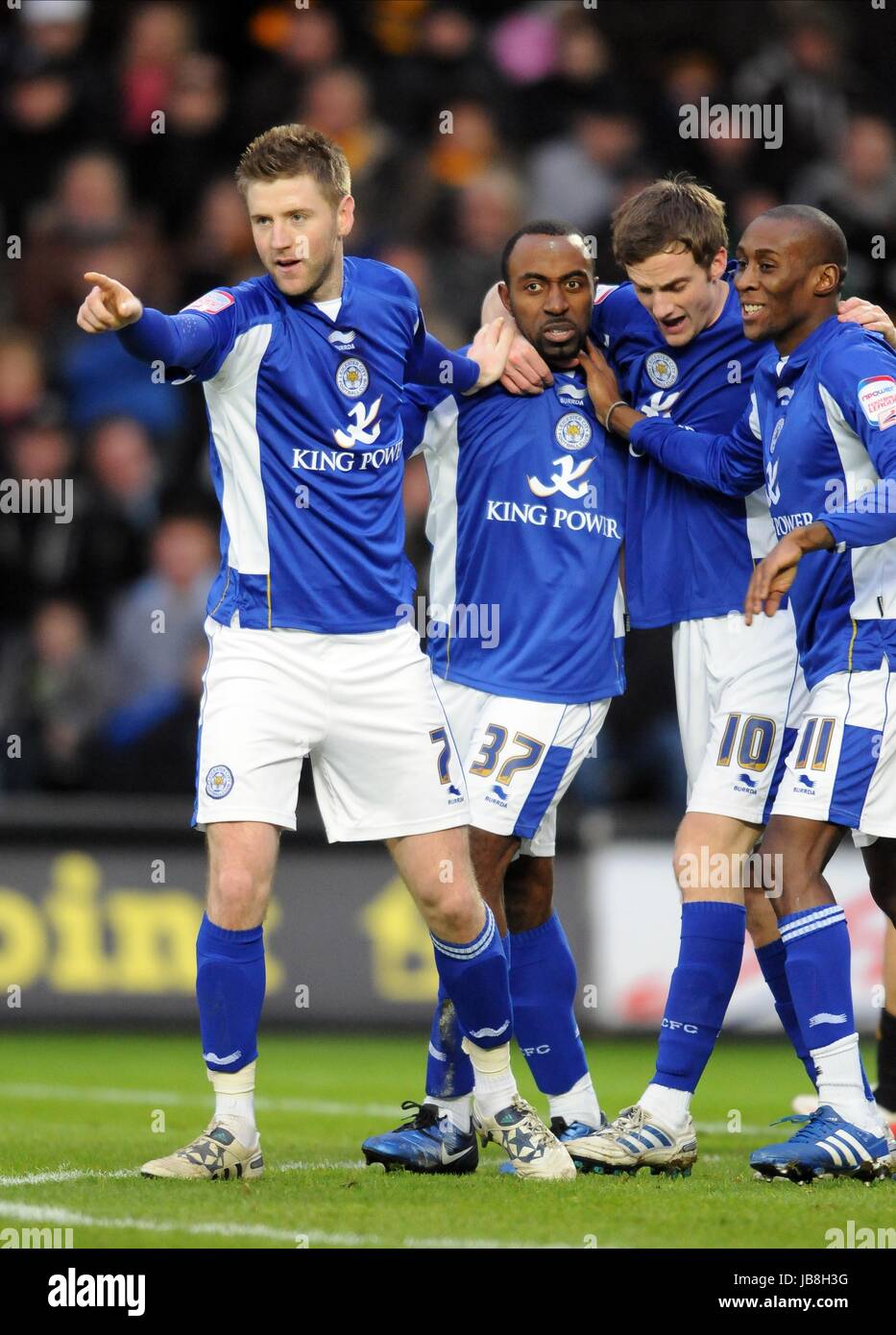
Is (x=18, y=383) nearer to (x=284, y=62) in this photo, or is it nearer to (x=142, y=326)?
(x=284, y=62)

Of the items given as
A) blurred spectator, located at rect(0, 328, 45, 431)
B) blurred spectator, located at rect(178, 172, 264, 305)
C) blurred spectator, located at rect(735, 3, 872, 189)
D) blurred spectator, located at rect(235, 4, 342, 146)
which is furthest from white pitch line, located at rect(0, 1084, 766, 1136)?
blurred spectator, located at rect(735, 3, 872, 189)

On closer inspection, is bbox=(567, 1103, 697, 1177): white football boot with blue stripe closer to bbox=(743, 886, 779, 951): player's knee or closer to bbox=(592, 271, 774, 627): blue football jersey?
bbox=(743, 886, 779, 951): player's knee

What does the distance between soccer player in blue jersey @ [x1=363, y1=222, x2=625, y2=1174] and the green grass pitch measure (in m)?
0.39

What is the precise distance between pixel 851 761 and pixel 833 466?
2.64 ft

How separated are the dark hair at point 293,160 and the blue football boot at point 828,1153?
273 cm

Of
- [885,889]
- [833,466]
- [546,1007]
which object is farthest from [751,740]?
[546,1007]

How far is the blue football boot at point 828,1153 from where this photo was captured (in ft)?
16.3

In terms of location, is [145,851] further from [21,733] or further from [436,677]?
[436,677]

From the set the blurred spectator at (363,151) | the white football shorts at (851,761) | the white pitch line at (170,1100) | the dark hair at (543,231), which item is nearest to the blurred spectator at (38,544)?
the blurred spectator at (363,151)

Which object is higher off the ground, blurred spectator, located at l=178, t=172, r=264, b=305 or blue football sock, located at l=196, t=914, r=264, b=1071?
blurred spectator, located at l=178, t=172, r=264, b=305

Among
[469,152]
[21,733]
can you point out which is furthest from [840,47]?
[21,733]

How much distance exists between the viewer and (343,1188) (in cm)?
488

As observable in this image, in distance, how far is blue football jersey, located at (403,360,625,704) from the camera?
5621 mm

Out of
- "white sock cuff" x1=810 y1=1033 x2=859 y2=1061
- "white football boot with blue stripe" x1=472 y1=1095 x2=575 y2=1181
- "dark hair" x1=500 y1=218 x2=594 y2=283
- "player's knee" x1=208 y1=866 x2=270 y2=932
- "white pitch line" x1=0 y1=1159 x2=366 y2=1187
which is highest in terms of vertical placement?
"dark hair" x1=500 y1=218 x2=594 y2=283
